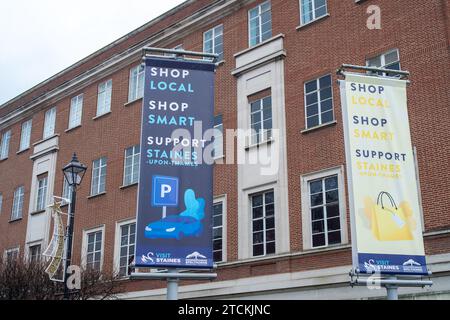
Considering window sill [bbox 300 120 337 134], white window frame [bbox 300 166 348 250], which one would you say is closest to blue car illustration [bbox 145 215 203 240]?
white window frame [bbox 300 166 348 250]

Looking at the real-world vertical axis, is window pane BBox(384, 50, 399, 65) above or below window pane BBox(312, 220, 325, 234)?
above

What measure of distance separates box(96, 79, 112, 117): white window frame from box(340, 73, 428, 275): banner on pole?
56.9 feet

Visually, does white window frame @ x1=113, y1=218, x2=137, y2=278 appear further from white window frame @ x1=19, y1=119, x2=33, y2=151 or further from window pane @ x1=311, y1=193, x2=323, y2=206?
white window frame @ x1=19, y1=119, x2=33, y2=151

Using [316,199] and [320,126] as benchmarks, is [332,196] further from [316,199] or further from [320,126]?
[320,126]

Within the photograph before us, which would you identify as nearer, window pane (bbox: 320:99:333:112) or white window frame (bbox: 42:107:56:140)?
window pane (bbox: 320:99:333:112)

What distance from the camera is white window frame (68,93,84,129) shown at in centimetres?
2898

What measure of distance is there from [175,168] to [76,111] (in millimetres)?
19995

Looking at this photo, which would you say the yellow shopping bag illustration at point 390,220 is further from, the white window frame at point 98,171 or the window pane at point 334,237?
the white window frame at point 98,171

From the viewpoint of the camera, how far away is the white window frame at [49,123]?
3062 cm

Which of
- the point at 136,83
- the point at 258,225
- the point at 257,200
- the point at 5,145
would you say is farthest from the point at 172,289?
the point at 5,145

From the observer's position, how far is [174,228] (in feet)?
33.2
